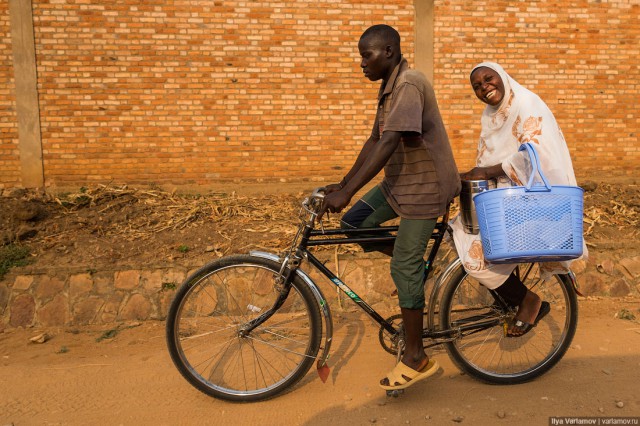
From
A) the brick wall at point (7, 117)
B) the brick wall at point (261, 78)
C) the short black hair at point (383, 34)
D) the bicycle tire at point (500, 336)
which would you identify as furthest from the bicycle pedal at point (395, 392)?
the brick wall at point (7, 117)

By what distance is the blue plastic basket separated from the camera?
2.70 m

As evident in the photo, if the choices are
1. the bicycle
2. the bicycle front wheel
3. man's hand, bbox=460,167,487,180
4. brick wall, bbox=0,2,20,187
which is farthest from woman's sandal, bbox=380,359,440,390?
brick wall, bbox=0,2,20,187

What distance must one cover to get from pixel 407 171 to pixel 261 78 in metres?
5.08

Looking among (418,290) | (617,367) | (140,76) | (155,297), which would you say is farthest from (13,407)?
(140,76)

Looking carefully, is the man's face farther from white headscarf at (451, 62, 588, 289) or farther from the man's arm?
white headscarf at (451, 62, 588, 289)

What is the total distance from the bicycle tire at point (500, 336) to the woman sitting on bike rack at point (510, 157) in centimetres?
15

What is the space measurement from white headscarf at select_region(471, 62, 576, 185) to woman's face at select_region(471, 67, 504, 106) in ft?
0.09

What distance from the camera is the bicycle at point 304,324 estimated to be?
10.3 feet

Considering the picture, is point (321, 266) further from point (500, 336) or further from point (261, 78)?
point (261, 78)

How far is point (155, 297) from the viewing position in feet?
15.9

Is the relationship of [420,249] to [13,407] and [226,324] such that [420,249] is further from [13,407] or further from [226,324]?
[13,407]

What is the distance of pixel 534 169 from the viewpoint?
2744 mm

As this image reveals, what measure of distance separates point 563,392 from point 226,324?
7.14 feet

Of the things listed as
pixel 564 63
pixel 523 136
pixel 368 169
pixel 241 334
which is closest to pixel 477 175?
pixel 523 136
